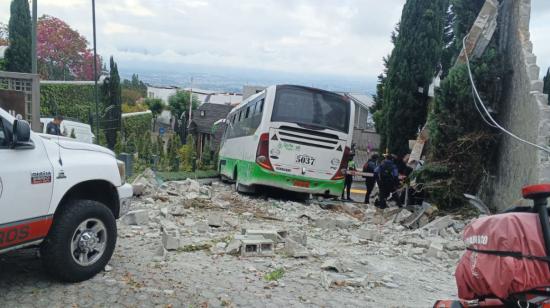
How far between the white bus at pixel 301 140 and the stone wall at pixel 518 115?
376 cm

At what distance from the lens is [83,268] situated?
5.29 metres

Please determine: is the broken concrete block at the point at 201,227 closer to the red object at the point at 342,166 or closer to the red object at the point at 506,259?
the red object at the point at 506,259

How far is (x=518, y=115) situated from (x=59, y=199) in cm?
882

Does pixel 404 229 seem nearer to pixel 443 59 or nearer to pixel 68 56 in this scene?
pixel 443 59

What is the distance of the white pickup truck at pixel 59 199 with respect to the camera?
4574 millimetres

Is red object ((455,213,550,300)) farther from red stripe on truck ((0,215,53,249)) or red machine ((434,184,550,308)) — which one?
red stripe on truck ((0,215,53,249))

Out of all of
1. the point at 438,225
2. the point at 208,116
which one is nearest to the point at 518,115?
the point at 438,225

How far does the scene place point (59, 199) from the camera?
5039 mm

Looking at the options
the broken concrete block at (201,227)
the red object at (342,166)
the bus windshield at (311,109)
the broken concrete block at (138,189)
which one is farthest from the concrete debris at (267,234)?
the red object at (342,166)

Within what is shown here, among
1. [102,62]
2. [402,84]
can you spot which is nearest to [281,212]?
[402,84]

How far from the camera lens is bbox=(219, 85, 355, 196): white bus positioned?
13398 millimetres

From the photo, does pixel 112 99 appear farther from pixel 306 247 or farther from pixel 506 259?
pixel 506 259

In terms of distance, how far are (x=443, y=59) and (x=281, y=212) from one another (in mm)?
14720

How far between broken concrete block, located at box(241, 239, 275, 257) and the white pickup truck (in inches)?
64.2
